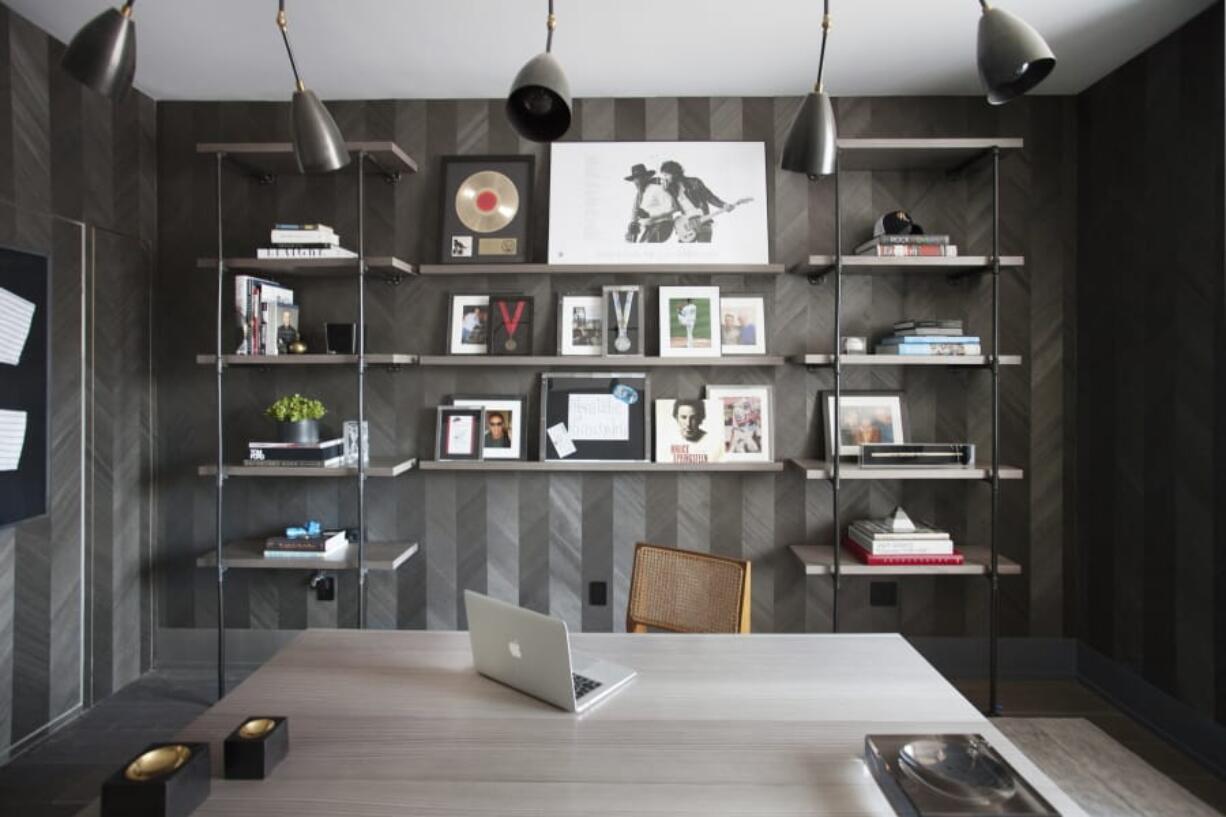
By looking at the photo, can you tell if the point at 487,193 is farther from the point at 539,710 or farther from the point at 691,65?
the point at 539,710

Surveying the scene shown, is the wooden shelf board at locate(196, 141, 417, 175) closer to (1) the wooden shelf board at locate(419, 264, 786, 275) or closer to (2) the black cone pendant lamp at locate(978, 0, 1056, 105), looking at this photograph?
(1) the wooden shelf board at locate(419, 264, 786, 275)

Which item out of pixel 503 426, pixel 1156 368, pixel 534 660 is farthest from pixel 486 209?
pixel 1156 368

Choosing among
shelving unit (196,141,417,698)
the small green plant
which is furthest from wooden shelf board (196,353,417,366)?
the small green plant

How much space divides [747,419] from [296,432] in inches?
78.5

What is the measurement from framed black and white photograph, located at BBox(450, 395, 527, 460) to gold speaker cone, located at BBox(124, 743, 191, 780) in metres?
2.17

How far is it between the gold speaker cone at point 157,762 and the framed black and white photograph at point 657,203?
245 centimetres

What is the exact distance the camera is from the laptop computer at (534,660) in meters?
1.44

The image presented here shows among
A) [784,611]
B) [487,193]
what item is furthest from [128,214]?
[784,611]

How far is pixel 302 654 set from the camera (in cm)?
177

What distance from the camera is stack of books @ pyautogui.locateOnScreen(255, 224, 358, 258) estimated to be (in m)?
3.04

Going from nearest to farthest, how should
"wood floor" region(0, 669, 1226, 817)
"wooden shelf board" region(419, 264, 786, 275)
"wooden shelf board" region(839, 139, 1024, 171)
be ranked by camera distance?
1. "wood floor" region(0, 669, 1226, 817)
2. "wooden shelf board" region(839, 139, 1024, 171)
3. "wooden shelf board" region(419, 264, 786, 275)

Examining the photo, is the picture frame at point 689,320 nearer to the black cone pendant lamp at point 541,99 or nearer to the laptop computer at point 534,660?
the black cone pendant lamp at point 541,99

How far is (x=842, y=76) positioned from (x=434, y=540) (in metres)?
2.79

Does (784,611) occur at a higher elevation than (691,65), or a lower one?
lower
